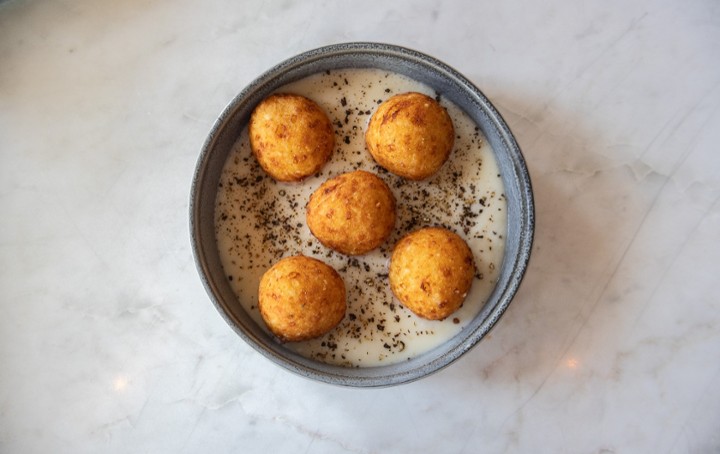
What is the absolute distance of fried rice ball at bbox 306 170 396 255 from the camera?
1.08 meters

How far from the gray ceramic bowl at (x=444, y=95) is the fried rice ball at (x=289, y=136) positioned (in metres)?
→ 0.04

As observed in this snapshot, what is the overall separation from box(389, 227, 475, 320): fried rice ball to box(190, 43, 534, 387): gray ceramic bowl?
0.21 feet

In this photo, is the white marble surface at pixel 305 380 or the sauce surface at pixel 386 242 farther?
the white marble surface at pixel 305 380

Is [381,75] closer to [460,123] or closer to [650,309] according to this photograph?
[460,123]

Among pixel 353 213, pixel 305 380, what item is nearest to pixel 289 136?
pixel 353 213

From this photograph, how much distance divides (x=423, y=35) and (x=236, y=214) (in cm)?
52

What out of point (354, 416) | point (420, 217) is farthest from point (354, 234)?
point (354, 416)

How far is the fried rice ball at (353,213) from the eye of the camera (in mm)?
1081

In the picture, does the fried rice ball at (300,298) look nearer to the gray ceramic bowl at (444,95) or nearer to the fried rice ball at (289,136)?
the gray ceramic bowl at (444,95)

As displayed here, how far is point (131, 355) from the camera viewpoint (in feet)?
4.17

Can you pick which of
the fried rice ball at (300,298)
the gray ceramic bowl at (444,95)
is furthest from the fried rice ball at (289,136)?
the fried rice ball at (300,298)

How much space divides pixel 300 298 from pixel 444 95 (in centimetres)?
46

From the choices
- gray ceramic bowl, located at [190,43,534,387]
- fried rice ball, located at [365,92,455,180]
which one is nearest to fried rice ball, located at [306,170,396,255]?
fried rice ball, located at [365,92,455,180]

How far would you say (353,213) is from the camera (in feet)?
3.54
